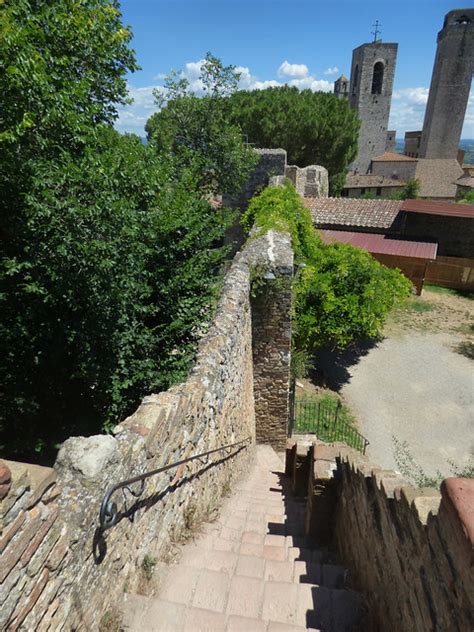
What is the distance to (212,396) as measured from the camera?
4.33 m

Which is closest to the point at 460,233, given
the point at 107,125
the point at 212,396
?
the point at 107,125

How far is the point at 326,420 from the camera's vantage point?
1034 centimetres

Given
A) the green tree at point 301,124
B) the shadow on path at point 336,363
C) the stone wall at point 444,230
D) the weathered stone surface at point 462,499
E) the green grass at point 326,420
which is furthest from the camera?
the green tree at point 301,124

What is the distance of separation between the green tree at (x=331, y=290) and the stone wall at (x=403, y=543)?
656 centimetres

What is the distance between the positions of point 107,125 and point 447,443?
407 inches

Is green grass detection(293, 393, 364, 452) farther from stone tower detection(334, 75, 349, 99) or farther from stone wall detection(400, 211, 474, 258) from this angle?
stone tower detection(334, 75, 349, 99)

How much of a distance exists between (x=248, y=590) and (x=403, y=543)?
1455 mm

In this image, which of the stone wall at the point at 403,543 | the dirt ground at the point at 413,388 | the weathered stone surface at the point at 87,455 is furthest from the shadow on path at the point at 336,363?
the weathered stone surface at the point at 87,455

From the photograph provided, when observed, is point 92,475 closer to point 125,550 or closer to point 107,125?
point 125,550

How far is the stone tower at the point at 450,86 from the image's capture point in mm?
43688

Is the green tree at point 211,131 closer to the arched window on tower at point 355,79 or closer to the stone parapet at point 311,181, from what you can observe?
the stone parapet at point 311,181

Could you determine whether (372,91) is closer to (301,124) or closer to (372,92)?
(372,92)

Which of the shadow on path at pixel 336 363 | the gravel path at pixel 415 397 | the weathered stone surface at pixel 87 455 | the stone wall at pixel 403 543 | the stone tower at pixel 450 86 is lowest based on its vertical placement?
the gravel path at pixel 415 397

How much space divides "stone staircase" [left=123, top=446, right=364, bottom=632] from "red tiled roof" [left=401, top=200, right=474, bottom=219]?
63.4ft
